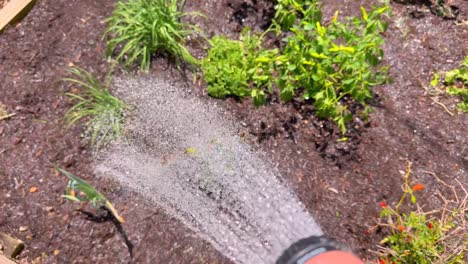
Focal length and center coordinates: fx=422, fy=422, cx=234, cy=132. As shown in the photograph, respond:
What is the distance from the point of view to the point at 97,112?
244cm

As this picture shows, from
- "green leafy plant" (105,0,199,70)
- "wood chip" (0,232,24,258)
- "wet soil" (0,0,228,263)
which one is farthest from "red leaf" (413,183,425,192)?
"wood chip" (0,232,24,258)

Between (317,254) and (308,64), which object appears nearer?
(317,254)

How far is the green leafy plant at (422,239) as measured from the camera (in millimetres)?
1983

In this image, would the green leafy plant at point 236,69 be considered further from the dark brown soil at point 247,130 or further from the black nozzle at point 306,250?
the black nozzle at point 306,250

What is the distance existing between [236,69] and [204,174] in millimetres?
633

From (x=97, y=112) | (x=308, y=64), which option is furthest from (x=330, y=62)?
(x=97, y=112)

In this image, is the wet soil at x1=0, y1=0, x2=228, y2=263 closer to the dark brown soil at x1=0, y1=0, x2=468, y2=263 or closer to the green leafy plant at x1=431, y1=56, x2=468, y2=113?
the dark brown soil at x1=0, y1=0, x2=468, y2=263

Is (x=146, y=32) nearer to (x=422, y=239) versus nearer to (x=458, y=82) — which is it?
(x=422, y=239)

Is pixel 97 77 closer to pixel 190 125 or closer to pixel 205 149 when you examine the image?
pixel 190 125

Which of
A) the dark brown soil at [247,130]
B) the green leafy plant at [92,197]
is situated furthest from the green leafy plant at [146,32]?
the green leafy plant at [92,197]

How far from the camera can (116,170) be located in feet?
7.76

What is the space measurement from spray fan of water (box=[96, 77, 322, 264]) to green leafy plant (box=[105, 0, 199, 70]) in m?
0.18

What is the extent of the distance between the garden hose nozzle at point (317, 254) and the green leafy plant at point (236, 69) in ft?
2.90

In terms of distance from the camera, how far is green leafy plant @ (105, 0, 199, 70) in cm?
250
